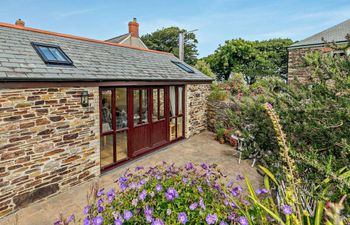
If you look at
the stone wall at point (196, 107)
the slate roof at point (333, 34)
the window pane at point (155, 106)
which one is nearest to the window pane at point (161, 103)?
the window pane at point (155, 106)

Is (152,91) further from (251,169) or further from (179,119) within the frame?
(251,169)

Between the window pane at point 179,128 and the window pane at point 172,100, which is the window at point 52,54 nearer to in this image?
the window pane at point 172,100

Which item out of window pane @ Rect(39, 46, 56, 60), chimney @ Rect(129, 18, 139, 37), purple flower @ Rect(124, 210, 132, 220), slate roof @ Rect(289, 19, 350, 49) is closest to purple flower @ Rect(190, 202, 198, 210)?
purple flower @ Rect(124, 210, 132, 220)

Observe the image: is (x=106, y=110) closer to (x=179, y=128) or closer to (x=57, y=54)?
(x=57, y=54)

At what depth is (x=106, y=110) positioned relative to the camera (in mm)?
6414

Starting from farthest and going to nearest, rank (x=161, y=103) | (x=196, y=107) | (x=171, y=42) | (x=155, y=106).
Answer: (x=171, y=42) < (x=196, y=107) < (x=161, y=103) < (x=155, y=106)

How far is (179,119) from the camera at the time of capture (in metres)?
9.67

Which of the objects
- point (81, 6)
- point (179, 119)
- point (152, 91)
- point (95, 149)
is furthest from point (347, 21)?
point (95, 149)

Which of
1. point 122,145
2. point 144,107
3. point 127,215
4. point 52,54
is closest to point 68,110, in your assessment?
point 52,54

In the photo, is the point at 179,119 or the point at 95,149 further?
the point at 179,119

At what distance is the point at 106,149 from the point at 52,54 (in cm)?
322

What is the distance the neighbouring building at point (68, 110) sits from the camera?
172 inches

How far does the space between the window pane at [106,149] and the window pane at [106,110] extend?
12.4 inches

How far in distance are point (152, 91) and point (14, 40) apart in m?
4.35
